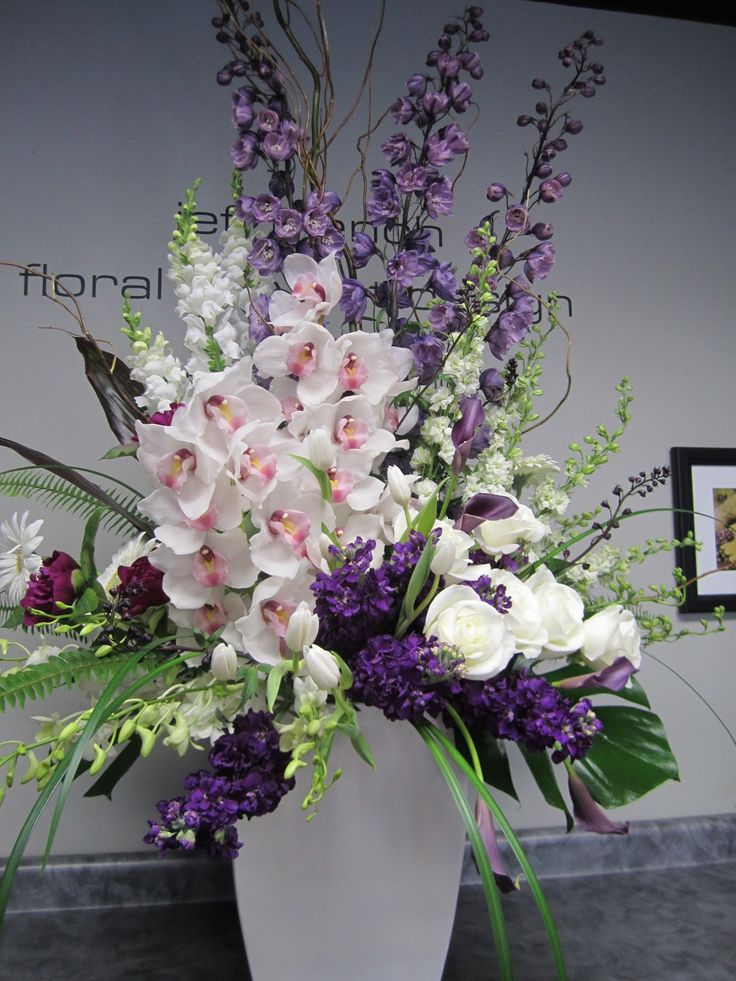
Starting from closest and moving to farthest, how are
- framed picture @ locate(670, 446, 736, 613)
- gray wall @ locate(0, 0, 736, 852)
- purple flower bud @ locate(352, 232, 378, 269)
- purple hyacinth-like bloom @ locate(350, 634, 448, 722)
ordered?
purple hyacinth-like bloom @ locate(350, 634, 448, 722) → purple flower bud @ locate(352, 232, 378, 269) → gray wall @ locate(0, 0, 736, 852) → framed picture @ locate(670, 446, 736, 613)

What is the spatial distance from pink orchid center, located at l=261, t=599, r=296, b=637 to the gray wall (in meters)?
0.48

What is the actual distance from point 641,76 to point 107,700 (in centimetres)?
131

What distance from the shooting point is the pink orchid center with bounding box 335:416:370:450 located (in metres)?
0.81

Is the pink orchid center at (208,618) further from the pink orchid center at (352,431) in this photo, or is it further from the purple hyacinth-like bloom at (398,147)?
the purple hyacinth-like bloom at (398,147)

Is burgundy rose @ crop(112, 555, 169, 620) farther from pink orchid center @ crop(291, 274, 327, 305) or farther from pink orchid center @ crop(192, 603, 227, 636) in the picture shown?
pink orchid center @ crop(291, 274, 327, 305)

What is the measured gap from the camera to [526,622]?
0.72 meters

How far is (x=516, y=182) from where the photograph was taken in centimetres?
133

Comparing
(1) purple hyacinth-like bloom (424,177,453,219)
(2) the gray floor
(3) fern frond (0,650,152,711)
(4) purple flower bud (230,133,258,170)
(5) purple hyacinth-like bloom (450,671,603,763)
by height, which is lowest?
(2) the gray floor

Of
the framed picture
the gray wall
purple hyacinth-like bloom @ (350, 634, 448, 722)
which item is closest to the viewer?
purple hyacinth-like bloom @ (350, 634, 448, 722)

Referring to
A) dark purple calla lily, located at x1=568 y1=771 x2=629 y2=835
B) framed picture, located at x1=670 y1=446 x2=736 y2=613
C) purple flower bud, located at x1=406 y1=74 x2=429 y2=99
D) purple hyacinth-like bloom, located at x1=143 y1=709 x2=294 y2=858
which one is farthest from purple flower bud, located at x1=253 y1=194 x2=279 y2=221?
framed picture, located at x1=670 y1=446 x2=736 y2=613

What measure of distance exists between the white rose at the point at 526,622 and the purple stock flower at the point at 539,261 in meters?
0.44

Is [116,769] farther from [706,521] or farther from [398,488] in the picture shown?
[706,521]

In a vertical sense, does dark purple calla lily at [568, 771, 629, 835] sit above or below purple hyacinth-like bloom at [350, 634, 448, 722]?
below

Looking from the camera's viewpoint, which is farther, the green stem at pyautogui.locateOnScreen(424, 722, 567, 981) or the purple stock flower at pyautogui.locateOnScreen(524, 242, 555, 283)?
the purple stock flower at pyautogui.locateOnScreen(524, 242, 555, 283)
